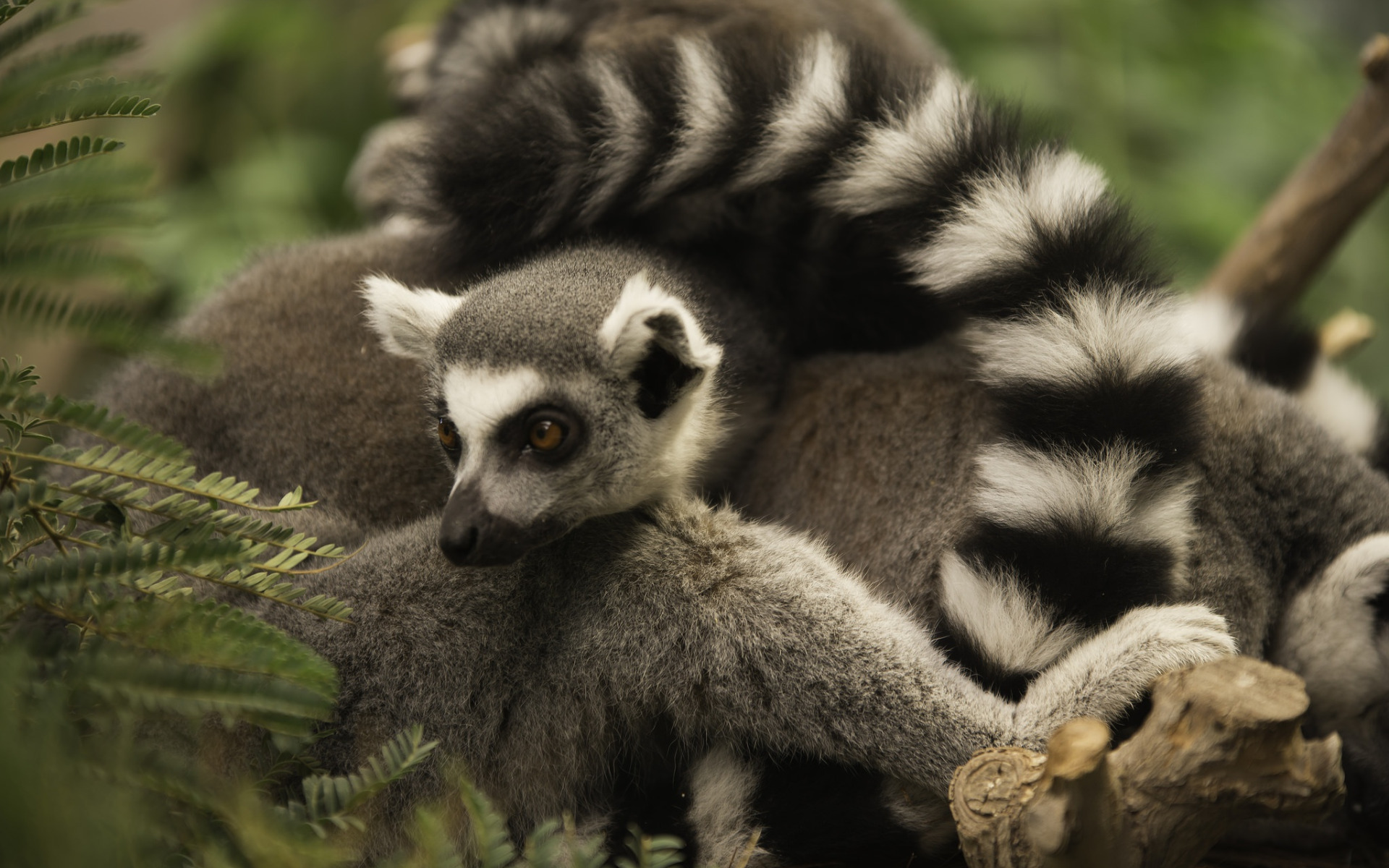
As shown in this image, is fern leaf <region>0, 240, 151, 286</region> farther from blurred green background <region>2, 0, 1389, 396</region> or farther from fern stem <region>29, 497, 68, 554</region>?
blurred green background <region>2, 0, 1389, 396</region>

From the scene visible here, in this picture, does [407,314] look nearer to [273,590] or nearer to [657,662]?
[273,590]

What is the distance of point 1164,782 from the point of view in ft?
6.24

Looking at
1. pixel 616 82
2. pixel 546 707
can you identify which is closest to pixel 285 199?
pixel 616 82

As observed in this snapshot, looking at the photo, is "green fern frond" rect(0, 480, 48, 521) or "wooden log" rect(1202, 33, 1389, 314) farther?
"wooden log" rect(1202, 33, 1389, 314)

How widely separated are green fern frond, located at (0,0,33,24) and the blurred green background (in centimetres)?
366

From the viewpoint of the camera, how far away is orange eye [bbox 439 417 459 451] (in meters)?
2.45

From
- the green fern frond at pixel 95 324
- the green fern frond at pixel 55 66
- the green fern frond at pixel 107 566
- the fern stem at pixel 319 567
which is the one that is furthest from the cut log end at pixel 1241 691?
the green fern frond at pixel 55 66

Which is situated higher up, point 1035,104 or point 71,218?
point 71,218

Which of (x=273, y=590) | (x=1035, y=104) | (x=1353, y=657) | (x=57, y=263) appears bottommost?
(x=1353, y=657)

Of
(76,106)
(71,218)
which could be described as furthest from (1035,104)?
(71,218)

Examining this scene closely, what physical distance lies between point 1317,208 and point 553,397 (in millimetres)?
2925

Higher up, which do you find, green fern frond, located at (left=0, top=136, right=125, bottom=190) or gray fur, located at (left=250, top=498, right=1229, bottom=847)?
green fern frond, located at (left=0, top=136, right=125, bottom=190)

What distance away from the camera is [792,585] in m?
2.33

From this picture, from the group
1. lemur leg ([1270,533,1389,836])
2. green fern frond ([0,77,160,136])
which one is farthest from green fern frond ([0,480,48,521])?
lemur leg ([1270,533,1389,836])
